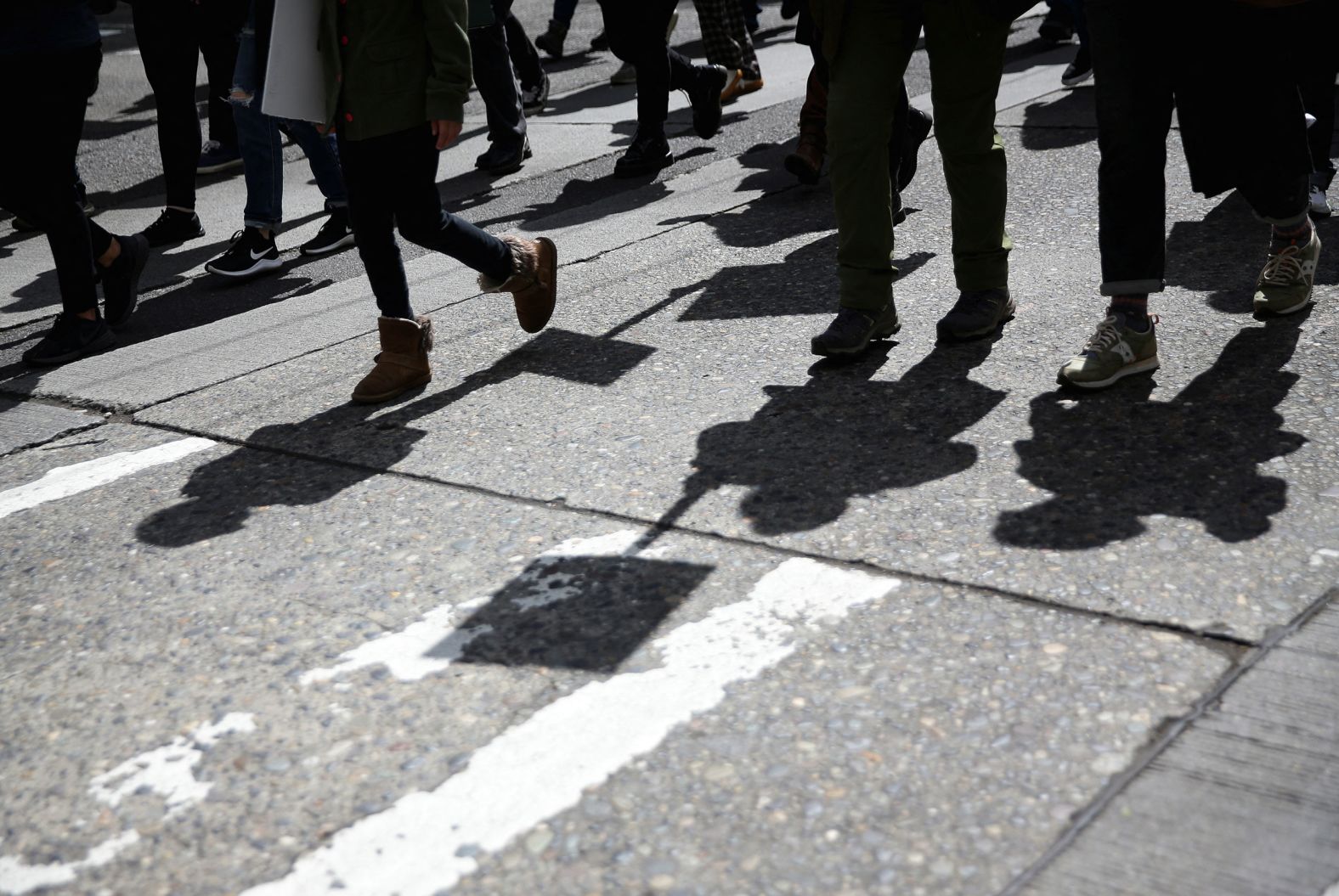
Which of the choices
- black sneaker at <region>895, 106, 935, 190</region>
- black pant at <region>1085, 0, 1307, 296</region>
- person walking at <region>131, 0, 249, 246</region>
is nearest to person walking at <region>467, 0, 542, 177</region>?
person walking at <region>131, 0, 249, 246</region>

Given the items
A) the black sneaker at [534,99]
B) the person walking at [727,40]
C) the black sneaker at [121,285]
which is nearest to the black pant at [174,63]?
the black sneaker at [121,285]

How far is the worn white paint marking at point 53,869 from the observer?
231 centimetres

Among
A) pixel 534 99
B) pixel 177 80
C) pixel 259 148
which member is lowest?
pixel 534 99

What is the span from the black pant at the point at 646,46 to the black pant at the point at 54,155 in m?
3.02

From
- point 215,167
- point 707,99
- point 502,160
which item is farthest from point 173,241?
point 707,99

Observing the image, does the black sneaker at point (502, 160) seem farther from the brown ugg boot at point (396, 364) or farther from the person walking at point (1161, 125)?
the person walking at point (1161, 125)

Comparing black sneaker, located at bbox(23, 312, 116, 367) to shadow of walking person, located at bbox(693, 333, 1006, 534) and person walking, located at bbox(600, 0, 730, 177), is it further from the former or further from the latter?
person walking, located at bbox(600, 0, 730, 177)

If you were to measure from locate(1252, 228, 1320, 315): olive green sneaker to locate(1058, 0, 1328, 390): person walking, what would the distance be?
0.26 m

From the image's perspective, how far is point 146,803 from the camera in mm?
2480

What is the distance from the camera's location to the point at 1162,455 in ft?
11.6

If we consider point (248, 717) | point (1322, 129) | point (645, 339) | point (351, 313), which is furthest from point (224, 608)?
point (1322, 129)

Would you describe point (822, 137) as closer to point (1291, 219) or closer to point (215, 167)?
point (1291, 219)

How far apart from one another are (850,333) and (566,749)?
7.12ft

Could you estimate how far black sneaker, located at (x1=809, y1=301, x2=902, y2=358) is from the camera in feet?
14.3
